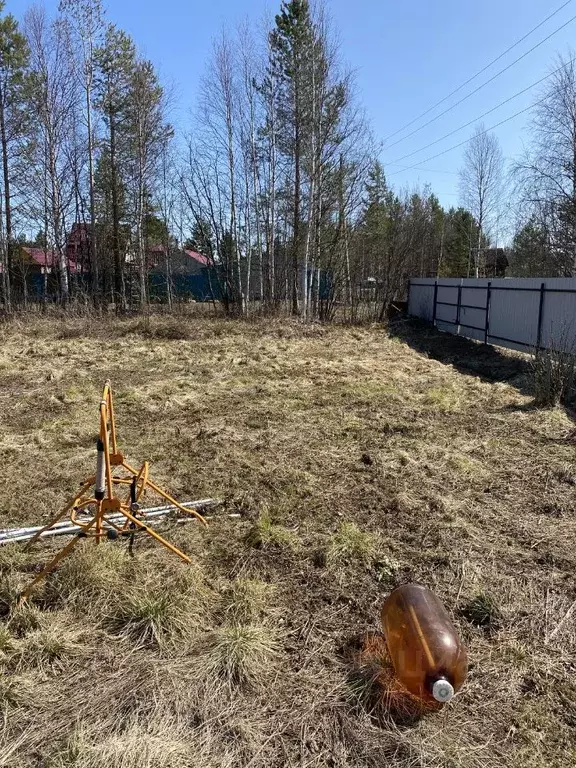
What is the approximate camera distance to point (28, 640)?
2225 millimetres

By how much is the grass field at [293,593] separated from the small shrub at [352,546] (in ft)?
0.04

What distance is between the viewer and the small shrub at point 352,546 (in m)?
2.97

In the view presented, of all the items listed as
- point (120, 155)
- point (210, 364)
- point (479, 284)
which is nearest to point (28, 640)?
point (210, 364)

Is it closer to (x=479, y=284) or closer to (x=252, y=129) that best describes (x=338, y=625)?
(x=479, y=284)

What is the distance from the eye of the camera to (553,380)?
21.7ft

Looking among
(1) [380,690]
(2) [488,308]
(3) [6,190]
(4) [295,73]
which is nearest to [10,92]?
(3) [6,190]

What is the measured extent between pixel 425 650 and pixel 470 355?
35.4ft

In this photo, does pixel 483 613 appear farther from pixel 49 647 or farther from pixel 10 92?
pixel 10 92

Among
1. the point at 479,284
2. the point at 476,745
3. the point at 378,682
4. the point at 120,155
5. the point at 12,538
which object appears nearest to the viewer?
the point at 476,745

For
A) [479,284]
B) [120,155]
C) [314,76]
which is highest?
[314,76]

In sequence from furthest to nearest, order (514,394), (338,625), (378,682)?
(514,394) < (338,625) < (378,682)

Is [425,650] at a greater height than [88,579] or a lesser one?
greater

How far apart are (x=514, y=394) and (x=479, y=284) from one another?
256 inches

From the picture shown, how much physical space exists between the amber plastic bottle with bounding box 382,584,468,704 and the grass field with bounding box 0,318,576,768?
0.13m
